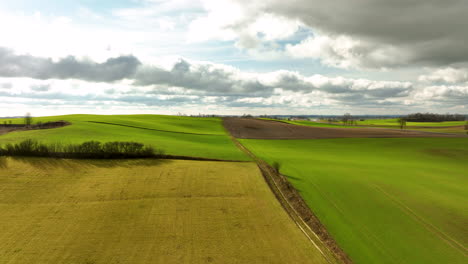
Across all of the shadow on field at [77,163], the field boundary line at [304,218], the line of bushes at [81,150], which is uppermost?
the line of bushes at [81,150]

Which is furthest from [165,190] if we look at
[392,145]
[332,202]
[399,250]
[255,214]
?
[392,145]

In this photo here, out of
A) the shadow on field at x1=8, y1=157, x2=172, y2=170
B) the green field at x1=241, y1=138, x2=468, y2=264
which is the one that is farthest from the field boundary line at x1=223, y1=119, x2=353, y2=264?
the shadow on field at x1=8, y1=157, x2=172, y2=170

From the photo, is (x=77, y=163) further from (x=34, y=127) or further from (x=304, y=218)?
(x=34, y=127)

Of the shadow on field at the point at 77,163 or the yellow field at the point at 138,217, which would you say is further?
the shadow on field at the point at 77,163

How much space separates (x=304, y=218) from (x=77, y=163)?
88.6 ft

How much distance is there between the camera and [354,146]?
57.7 m

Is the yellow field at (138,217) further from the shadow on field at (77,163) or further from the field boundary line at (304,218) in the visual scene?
the field boundary line at (304,218)

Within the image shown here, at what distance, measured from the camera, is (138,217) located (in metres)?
19.3

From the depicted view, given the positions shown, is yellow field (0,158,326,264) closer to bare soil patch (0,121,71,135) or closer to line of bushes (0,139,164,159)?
line of bushes (0,139,164,159)

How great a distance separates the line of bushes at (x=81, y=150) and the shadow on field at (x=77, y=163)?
0.98 m

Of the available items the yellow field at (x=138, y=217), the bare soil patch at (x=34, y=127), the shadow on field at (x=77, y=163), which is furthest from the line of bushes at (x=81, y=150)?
the bare soil patch at (x=34, y=127)

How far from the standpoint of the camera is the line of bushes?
98.0 ft

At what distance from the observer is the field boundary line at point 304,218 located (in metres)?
16.3

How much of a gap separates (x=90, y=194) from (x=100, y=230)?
21.0 feet
